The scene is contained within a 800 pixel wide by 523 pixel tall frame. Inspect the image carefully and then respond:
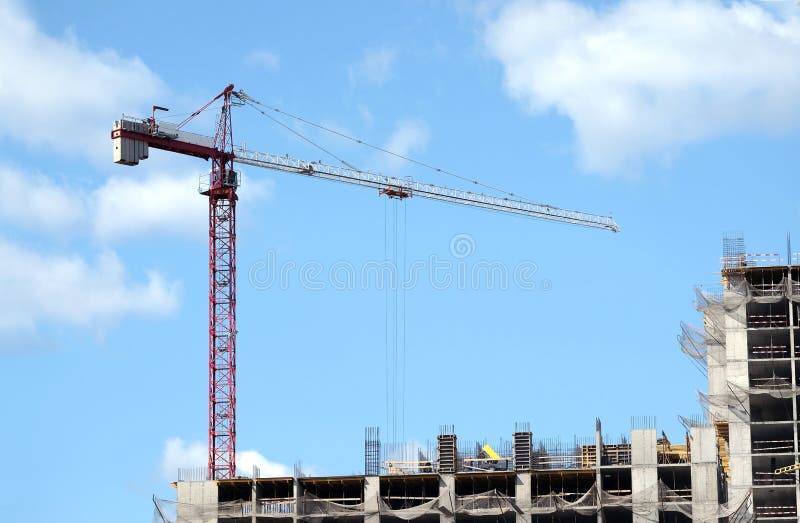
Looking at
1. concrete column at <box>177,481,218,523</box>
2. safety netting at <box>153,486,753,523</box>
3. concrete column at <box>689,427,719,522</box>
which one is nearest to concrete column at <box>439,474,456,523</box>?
safety netting at <box>153,486,753,523</box>

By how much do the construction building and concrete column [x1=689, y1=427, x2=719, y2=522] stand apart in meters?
0.07

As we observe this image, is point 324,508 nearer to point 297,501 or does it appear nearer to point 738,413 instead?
point 297,501

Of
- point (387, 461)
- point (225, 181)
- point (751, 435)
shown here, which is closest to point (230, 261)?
point (225, 181)

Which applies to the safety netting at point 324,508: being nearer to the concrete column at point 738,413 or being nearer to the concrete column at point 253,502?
the concrete column at point 253,502

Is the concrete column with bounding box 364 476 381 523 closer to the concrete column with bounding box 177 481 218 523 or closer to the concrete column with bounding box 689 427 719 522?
the concrete column with bounding box 177 481 218 523

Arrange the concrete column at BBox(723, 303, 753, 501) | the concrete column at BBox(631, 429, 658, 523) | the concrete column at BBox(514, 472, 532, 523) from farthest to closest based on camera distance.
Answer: the concrete column at BBox(723, 303, 753, 501), the concrete column at BBox(514, 472, 532, 523), the concrete column at BBox(631, 429, 658, 523)

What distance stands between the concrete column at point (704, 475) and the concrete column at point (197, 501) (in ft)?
116

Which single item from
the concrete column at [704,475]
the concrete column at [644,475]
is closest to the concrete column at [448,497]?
the concrete column at [644,475]

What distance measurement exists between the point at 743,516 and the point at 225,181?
66674mm

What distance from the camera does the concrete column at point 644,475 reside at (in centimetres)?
11900

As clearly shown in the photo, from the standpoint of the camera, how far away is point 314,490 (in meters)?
127

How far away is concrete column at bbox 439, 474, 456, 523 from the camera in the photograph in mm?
123250

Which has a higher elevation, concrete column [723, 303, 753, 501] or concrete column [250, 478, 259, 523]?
concrete column [723, 303, 753, 501]

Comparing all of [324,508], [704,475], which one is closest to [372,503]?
[324,508]
